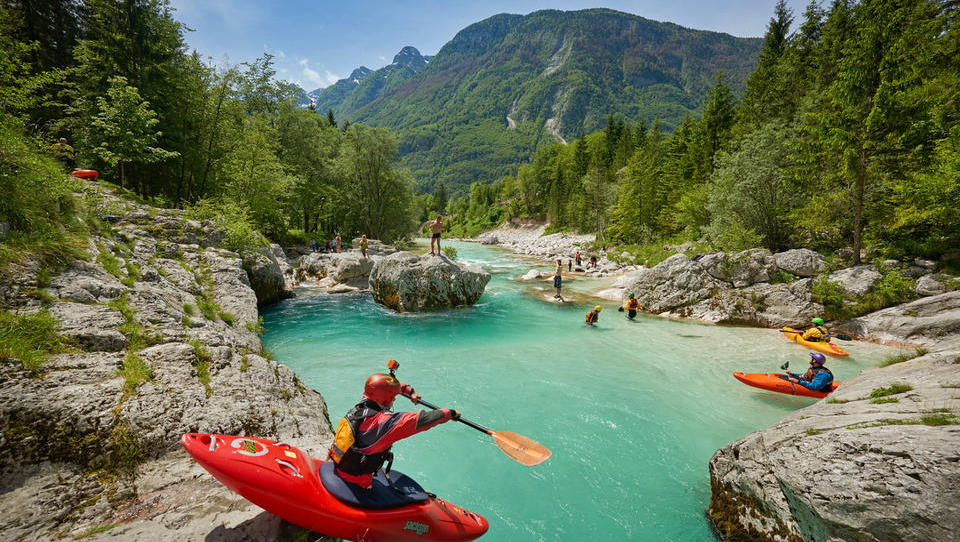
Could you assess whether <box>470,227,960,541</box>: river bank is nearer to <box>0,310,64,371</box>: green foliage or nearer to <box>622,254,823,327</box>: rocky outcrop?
<box>622,254,823,327</box>: rocky outcrop

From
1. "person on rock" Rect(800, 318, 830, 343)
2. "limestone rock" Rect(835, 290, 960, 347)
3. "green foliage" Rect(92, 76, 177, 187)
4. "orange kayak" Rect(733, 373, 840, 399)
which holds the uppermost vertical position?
"green foliage" Rect(92, 76, 177, 187)

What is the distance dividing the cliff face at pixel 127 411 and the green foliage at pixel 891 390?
8.46 m

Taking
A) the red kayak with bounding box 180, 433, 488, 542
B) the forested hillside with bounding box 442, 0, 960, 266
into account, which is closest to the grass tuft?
the red kayak with bounding box 180, 433, 488, 542

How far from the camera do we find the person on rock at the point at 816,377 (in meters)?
8.69

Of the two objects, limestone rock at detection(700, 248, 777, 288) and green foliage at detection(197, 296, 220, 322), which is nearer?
green foliage at detection(197, 296, 220, 322)

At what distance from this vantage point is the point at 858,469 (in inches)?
141

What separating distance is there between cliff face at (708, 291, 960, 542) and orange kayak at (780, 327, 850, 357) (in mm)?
6447

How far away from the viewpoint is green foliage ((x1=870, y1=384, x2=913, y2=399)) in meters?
4.91

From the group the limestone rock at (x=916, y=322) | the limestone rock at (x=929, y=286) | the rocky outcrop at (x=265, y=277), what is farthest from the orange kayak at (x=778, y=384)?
the rocky outcrop at (x=265, y=277)

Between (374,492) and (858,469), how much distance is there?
545 cm

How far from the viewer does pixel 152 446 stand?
4.07m

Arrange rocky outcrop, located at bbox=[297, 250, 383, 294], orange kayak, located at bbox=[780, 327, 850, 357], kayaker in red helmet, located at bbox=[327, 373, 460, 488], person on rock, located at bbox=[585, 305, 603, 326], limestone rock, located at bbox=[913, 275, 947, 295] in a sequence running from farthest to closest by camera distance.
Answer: rocky outcrop, located at bbox=[297, 250, 383, 294] → person on rock, located at bbox=[585, 305, 603, 326] → limestone rock, located at bbox=[913, 275, 947, 295] → orange kayak, located at bbox=[780, 327, 850, 357] → kayaker in red helmet, located at bbox=[327, 373, 460, 488]

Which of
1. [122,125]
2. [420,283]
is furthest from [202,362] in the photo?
[122,125]

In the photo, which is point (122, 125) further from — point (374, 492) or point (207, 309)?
point (374, 492)
